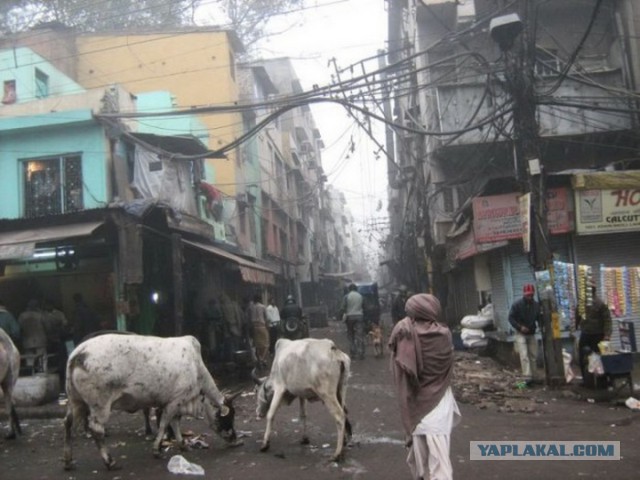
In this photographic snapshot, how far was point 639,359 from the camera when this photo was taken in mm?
12797

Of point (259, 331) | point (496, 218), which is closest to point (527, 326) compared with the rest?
point (496, 218)

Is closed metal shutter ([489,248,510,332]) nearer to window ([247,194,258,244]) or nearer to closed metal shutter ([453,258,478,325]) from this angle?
closed metal shutter ([453,258,478,325])

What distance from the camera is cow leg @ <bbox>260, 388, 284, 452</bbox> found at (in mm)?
7141

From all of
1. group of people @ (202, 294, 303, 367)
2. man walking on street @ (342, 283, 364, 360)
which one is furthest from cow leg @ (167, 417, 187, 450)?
man walking on street @ (342, 283, 364, 360)

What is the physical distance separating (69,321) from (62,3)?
46.5 feet

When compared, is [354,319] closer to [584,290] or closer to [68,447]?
[584,290]

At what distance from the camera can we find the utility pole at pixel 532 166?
10.5 meters

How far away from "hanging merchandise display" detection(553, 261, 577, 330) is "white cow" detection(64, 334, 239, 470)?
724cm

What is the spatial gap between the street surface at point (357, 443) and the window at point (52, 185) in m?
6.69

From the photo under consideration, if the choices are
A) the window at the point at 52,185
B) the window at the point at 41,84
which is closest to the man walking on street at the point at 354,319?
the window at the point at 52,185

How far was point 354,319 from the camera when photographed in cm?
1609

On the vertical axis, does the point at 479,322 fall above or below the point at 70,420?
above

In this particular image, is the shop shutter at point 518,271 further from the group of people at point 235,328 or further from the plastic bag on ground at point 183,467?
the plastic bag on ground at point 183,467

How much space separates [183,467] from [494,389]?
20.9 feet
